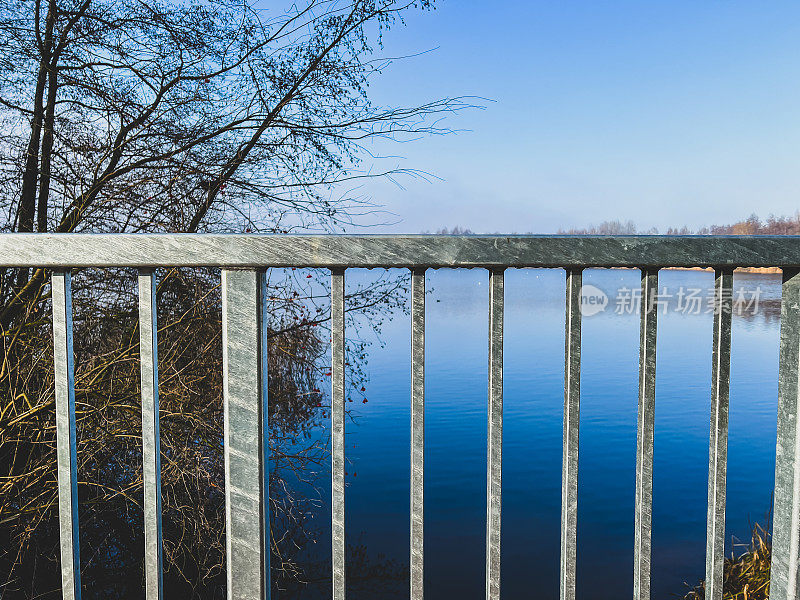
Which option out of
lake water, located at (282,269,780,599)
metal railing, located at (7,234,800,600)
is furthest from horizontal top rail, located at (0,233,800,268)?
lake water, located at (282,269,780,599)

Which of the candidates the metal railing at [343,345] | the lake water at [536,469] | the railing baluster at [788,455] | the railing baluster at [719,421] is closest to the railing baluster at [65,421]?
the metal railing at [343,345]

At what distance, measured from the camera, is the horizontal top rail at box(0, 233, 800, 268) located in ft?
3.75

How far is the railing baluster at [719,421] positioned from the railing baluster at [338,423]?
0.79 metres

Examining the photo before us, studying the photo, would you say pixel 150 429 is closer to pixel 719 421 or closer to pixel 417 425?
pixel 417 425

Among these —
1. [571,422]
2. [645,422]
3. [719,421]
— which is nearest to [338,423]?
[571,422]

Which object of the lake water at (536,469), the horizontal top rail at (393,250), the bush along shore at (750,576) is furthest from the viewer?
the lake water at (536,469)

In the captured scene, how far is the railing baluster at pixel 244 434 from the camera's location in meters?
1.19

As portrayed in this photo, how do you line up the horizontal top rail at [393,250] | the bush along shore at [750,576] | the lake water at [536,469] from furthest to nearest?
the lake water at [536,469] < the bush along shore at [750,576] < the horizontal top rail at [393,250]

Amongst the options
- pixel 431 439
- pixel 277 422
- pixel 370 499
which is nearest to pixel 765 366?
pixel 431 439

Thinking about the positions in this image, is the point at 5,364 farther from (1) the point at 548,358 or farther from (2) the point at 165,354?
(1) the point at 548,358

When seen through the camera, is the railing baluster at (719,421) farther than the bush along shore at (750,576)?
No

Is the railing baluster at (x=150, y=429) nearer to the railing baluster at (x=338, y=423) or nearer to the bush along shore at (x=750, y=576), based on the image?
the railing baluster at (x=338, y=423)

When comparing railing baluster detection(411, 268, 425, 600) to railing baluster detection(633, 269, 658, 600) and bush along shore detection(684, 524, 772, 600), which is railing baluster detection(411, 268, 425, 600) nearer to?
railing baluster detection(633, 269, 658, 600)

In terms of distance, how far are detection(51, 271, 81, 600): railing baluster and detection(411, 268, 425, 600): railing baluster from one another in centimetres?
71
